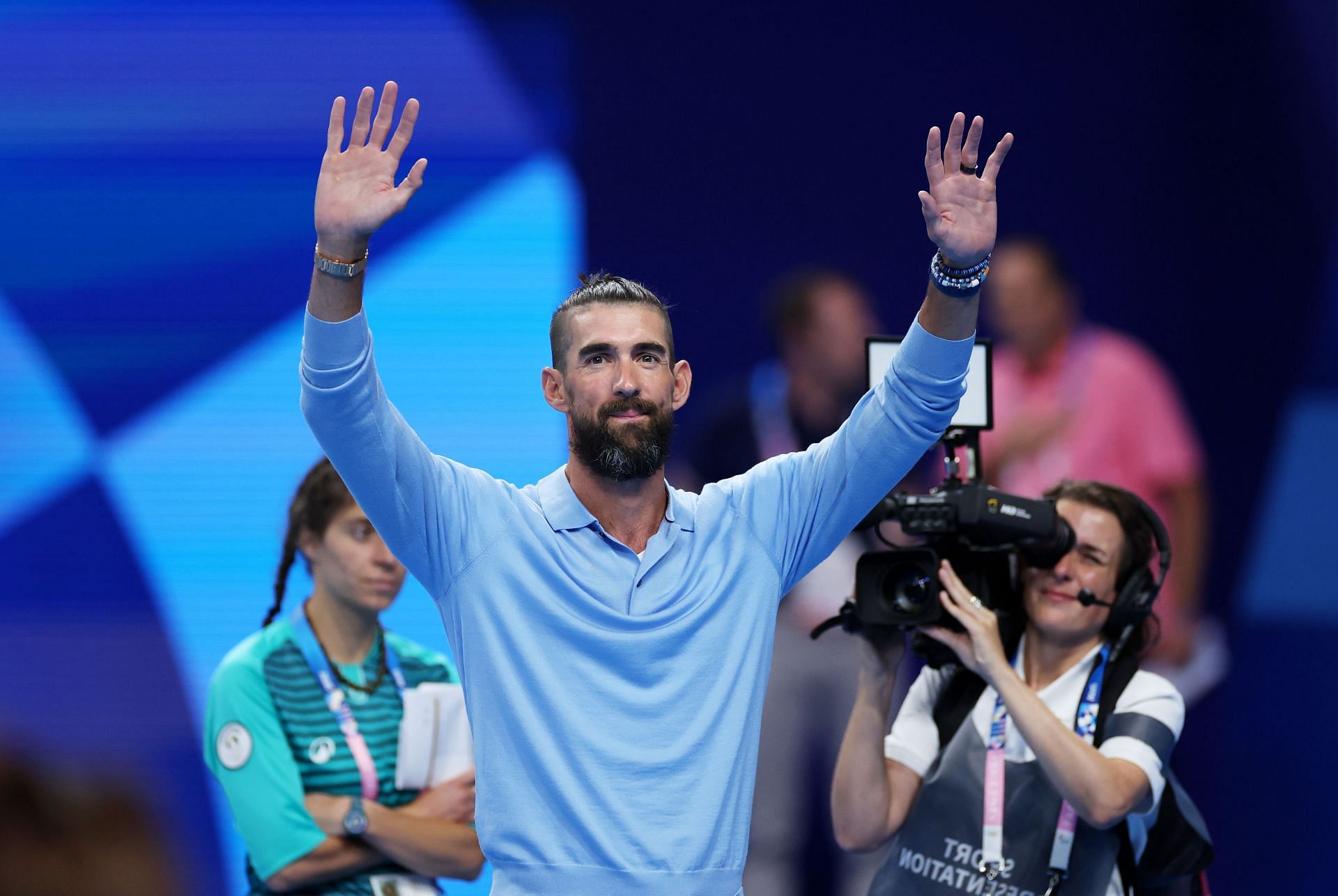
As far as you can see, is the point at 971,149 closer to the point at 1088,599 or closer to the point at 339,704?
the point at 1088,599

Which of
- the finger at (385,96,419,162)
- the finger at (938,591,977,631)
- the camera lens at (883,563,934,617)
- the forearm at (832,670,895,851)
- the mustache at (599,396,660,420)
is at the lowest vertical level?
the forearm at (832,670,895,851)

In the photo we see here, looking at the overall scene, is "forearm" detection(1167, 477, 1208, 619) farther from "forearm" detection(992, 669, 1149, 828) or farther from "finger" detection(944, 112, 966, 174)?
"finger" detection(944, 112, 966, 174)

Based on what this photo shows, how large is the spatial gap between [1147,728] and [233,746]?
186 cm

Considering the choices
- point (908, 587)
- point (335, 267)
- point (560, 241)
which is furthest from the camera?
point (560, 241)

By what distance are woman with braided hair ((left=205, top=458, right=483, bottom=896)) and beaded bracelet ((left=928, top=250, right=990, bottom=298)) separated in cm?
129

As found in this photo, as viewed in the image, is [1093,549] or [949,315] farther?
[1093,549]

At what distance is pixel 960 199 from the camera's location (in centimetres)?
235

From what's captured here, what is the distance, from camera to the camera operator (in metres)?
2.76

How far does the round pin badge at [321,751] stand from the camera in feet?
9.99

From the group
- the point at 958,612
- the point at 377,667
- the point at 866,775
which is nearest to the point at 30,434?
the point at 377,667

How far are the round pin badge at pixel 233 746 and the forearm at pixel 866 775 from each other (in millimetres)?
1224

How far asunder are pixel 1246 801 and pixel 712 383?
2.44 metres

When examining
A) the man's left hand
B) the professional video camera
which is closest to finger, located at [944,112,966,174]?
the professional video camera

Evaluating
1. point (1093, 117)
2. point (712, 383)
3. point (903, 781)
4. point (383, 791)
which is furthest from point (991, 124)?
point (383, 791)
